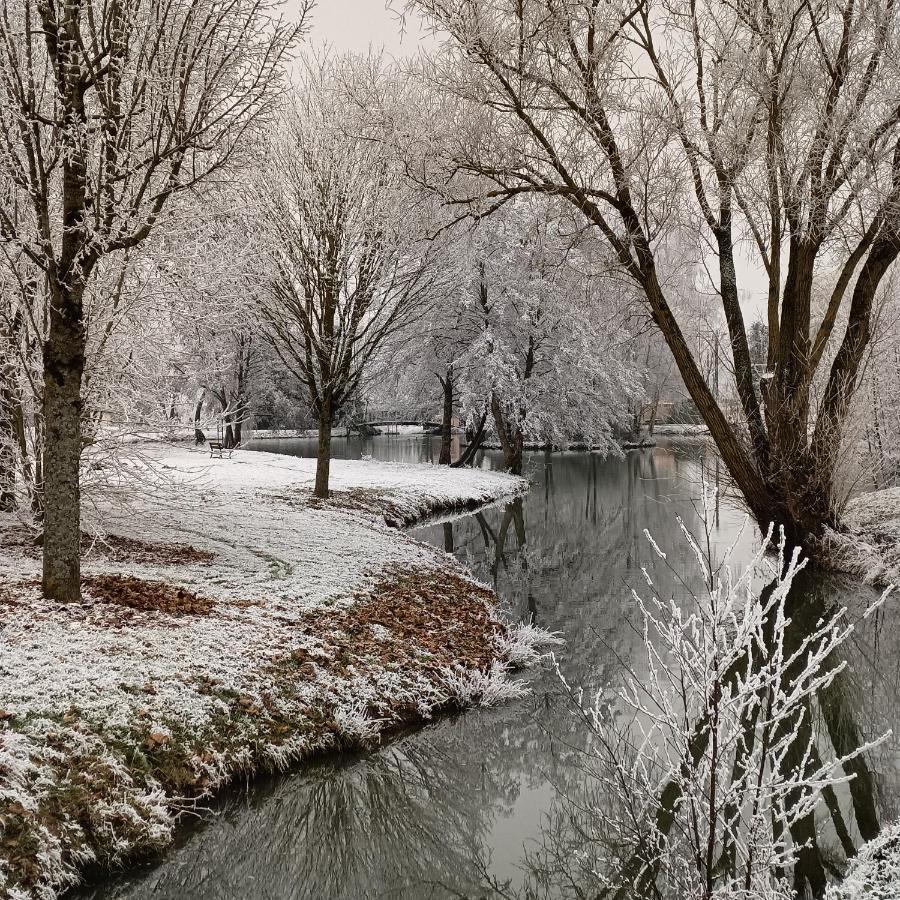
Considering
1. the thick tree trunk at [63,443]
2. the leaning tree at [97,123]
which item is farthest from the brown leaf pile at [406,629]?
the leaning tree at [97,123]

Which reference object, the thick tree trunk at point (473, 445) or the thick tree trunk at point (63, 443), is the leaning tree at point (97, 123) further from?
the thick tree trunk at point (473, 445)

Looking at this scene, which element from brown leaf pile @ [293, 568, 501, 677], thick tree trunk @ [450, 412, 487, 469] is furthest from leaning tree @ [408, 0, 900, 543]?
thick tree trunk @ [450, 412, 487, 469]

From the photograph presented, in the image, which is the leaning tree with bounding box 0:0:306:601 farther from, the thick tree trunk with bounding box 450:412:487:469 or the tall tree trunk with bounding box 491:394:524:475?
the thick tree trunk with bounding box 450:412:487:469

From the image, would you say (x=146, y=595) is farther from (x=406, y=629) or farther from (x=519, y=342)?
(x=519, y=342)

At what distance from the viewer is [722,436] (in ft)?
33.7

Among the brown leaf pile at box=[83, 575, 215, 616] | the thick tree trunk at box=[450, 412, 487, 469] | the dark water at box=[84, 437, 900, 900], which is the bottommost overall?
the dark water at box=[84, 437, 900, 900]

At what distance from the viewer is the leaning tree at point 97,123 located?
552 centimetres

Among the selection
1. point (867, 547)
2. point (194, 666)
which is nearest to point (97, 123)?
point (194, 666)

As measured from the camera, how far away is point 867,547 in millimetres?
10508

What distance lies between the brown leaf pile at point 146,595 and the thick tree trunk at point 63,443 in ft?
1.56

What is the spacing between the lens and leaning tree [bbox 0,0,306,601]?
18.1 ft

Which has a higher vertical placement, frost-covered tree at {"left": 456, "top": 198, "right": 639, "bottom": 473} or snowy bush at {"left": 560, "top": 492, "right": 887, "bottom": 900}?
frost-covered tree at {"left": 456, "top": 198, "right": 639, "bottom": 473}

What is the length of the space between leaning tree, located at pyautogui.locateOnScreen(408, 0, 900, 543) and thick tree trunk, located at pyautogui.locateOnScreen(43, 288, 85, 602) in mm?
5710

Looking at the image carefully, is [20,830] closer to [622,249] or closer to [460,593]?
[460,593]
